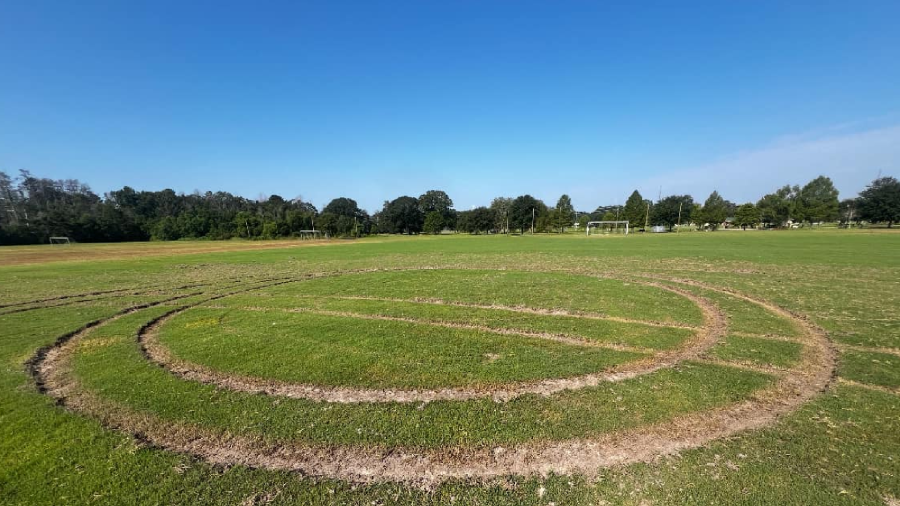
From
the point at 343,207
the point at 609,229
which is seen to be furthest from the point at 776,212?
the point at 343,207

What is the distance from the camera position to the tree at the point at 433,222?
479ft

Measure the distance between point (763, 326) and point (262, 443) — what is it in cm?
1417

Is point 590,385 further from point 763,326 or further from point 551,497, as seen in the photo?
point 763,326

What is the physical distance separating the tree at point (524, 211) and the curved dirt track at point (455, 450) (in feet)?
429

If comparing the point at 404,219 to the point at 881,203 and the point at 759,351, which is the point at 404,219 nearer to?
the point at 759,351

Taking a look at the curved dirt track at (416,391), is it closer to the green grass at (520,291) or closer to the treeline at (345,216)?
the green grass at (520,291)

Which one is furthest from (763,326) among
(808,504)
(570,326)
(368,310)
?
(368,310)

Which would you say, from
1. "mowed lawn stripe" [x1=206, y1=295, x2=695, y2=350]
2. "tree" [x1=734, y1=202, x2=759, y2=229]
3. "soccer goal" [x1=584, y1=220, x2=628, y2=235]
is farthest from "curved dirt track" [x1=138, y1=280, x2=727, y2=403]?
"tree" [x1=734, y1=202, x2=759, y2=229]

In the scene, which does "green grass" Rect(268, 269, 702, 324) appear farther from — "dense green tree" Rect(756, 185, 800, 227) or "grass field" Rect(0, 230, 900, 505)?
"dense green tree" Rect(756, 185, 800, 227)

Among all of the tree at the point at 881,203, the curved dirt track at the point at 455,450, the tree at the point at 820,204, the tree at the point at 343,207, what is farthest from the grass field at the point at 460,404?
the tree at the point at 343,207

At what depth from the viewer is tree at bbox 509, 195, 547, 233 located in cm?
13512

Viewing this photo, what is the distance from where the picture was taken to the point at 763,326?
11.5 meters

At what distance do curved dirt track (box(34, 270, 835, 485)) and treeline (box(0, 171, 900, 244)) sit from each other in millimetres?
125505

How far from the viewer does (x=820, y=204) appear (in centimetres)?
12238
